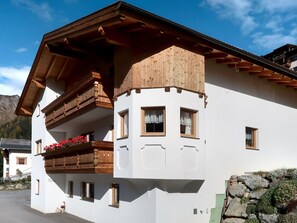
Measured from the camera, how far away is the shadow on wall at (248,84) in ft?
48.1

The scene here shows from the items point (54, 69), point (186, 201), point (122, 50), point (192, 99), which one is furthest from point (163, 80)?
point (54, 69)

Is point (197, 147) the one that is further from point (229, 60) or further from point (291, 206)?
point (229, 60)

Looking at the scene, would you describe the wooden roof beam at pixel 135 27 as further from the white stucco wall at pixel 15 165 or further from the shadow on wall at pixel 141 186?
the white stucco wall at pixel 15 165

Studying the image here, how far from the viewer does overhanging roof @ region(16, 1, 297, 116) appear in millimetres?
11243

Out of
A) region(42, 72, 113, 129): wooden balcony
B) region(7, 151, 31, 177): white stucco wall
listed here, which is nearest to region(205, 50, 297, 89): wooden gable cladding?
region(42, 72, 113, 129): wooden balcony

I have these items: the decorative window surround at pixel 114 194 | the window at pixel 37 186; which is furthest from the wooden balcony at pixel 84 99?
the window at pixel 37 186

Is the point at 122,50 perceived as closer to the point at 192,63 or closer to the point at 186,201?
the point at 192,63

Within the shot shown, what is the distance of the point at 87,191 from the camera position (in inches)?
733

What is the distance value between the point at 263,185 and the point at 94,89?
721cm

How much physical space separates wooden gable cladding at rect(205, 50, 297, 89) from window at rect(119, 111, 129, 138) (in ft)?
12.6

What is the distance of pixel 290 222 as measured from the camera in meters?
10.7

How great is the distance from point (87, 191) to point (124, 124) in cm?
688

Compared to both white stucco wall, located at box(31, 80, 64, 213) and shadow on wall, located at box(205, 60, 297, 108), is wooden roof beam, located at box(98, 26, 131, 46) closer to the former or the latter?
shadow on wall, located at box(205, 60, 297, 108)

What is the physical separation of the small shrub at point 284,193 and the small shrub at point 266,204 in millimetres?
271
